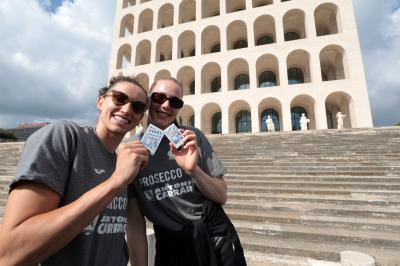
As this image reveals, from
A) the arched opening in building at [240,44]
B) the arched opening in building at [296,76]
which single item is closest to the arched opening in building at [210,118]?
the arched opening in building at [240,44]

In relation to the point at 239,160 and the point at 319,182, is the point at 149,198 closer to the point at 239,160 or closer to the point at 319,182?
the point at 319,182

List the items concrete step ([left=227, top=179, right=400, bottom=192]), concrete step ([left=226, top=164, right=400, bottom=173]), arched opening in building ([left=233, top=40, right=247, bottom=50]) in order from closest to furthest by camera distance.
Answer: concrete step ([left=227, top=179, right=400, bottom=192]) < concrete step ([left=226, top=164, right=400, bottom=173]) < arched opening in building ([left=233, top=40, right=247, bottom=50])

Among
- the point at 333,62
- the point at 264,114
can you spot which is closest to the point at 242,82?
the point at 264,114

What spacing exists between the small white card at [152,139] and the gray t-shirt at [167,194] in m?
0.22

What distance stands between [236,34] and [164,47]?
8624 millimetres

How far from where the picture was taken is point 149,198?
1.49m

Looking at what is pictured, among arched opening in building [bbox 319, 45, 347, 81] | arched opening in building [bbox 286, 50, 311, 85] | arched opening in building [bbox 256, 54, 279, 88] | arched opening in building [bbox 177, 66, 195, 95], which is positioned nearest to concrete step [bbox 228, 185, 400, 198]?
arched opening in building [bbox 319, 45, 347, 81]

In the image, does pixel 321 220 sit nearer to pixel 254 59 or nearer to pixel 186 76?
pixel 254 59

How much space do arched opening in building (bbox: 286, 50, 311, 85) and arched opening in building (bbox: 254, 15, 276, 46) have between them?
4191 mm

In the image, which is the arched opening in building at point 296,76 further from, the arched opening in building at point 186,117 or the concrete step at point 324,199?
the concrete step at point 324,199

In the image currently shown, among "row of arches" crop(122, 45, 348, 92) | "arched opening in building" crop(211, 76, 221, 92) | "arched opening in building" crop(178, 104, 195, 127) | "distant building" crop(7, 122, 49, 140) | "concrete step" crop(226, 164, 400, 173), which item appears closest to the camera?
"concrete step" crop(226, 164, 400, 173)

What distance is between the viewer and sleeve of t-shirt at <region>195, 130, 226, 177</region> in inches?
64.6

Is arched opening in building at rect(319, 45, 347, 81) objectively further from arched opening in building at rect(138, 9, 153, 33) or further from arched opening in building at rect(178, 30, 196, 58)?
arched opening in building at rect(138, 9, 153, 33)

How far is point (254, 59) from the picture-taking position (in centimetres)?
2170
